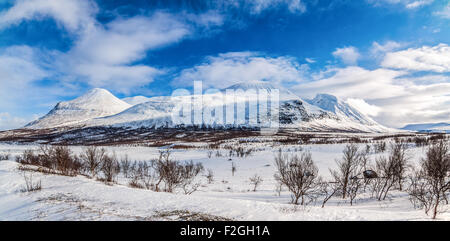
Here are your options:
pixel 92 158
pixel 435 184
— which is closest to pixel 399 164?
pixel 435 184

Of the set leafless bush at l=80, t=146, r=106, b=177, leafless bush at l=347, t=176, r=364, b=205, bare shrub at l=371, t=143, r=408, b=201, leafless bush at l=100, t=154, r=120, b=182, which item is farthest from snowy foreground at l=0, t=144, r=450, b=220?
bare shrub at l=371, t=143, r=408, b=201

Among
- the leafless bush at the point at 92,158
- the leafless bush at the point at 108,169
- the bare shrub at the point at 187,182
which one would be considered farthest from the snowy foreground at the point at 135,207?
the bare shrub at the point at 187,182

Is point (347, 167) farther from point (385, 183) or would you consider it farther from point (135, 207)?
point (135, 207)

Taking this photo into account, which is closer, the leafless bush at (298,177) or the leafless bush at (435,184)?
the leafless bush at (435,184)

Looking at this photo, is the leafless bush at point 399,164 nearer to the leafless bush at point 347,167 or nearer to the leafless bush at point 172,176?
Answer: the leafless bush at point 347,167

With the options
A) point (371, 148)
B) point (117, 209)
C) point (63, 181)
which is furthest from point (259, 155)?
point (117, 209)

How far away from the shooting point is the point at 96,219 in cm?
925

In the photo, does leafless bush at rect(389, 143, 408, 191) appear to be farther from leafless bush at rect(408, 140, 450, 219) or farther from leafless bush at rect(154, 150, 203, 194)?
leafless bush at rect(154, 150, 203, 194)

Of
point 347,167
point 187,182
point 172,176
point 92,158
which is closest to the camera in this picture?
point 347,167

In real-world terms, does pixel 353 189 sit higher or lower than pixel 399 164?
lower

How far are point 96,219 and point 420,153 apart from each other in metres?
69.9

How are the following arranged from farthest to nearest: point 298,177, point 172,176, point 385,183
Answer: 1. point 172,176
2. point 385,183
3. point 298,177
